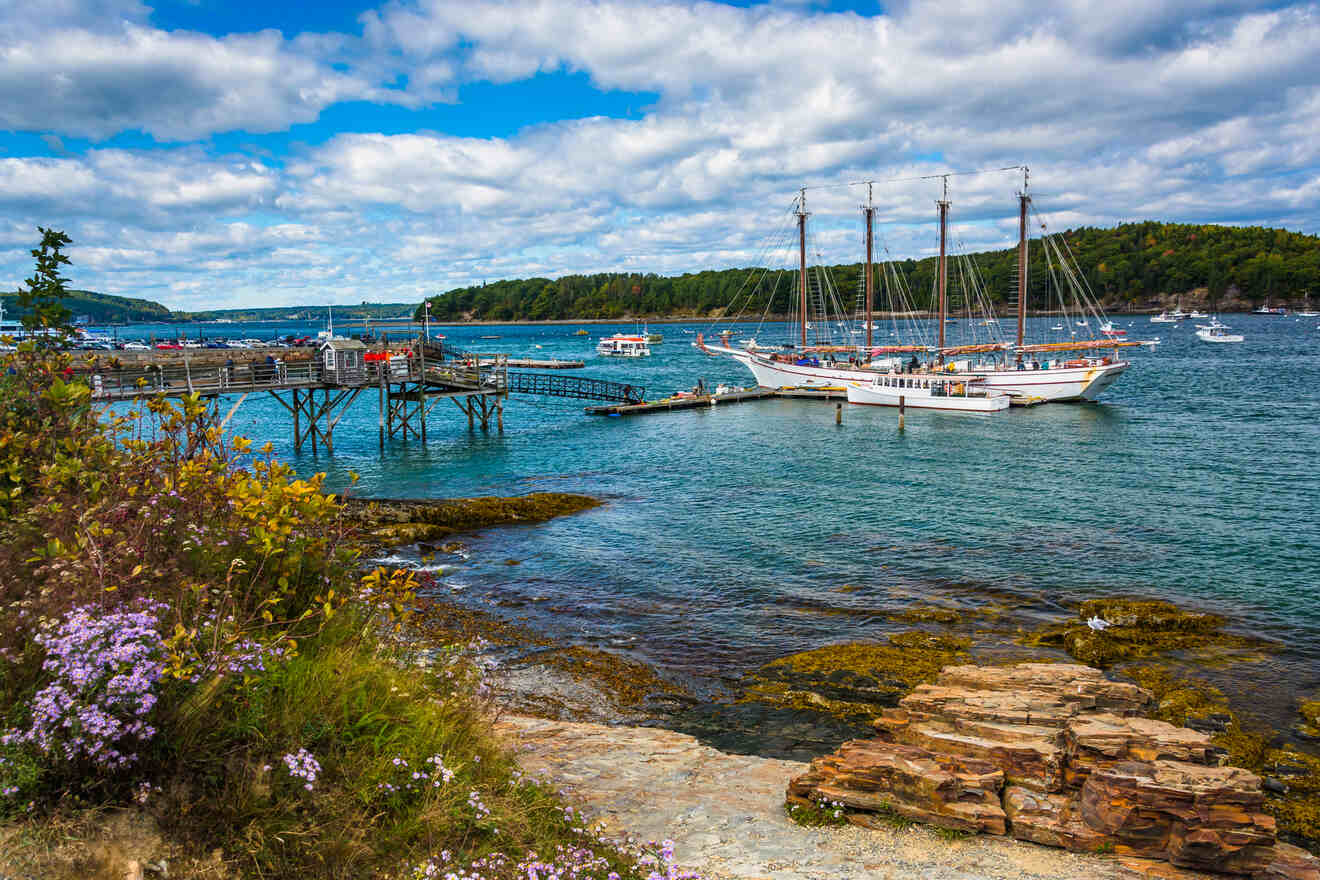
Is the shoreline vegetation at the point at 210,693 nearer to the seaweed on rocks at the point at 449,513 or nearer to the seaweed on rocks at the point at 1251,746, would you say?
the seaweed on rocks at the point at 1251,746

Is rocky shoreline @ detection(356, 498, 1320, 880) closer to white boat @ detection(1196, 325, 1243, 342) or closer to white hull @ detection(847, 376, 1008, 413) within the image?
white hull @ detection(847, 376, 1008, 413)

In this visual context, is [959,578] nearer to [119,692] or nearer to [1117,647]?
[1117,647]

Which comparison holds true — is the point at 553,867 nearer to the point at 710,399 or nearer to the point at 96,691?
the point at 96,691

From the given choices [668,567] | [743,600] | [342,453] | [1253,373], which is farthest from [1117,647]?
[1253,373]

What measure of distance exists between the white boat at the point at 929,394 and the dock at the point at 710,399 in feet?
11.0

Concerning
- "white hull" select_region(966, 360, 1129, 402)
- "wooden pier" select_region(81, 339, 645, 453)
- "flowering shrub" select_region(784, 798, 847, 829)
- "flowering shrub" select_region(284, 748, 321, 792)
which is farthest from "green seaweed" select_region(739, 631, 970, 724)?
"white hull" select_region(966, 360, 1129, 402)

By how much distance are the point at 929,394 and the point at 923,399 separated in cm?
A: 58

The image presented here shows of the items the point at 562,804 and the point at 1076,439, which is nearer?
the point at 562,804

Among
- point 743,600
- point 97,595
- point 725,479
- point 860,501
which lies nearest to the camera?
point 97,595

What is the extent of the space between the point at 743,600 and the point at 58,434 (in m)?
15.4

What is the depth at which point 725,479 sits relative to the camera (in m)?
37.8

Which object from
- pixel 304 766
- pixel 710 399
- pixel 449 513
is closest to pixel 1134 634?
pixel 304 766

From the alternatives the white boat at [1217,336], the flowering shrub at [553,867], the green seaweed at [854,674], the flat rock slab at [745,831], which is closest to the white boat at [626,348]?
the white boat at [1217,336]

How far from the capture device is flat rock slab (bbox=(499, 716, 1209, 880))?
704cm
